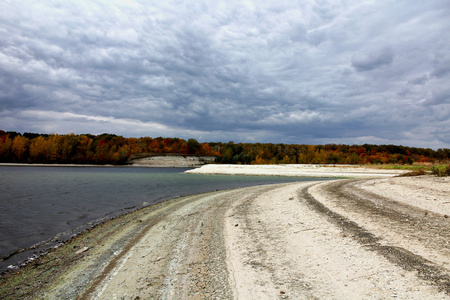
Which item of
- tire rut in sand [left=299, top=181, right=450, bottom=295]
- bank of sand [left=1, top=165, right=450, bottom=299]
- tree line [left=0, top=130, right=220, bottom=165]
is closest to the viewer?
bank of sand [left=1, top=165, right=450, bottom=299]

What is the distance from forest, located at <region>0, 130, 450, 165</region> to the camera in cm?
10888

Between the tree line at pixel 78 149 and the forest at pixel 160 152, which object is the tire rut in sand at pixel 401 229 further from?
the tree line at pixel 78 149

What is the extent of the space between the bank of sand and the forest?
105 m

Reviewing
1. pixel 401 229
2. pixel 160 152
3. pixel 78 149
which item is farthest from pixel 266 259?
pixel 160 152

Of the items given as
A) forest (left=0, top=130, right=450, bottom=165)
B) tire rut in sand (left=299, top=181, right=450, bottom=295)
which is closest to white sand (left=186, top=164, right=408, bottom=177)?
tire rut in sand (left=299, top=181, right=450, bottom=295)

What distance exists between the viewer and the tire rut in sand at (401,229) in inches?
169

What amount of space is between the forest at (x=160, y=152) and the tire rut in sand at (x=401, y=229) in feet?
332

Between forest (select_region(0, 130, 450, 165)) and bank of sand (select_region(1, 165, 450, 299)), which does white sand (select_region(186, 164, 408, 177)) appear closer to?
bank of sand (select_region(1, 165, 450, 299))

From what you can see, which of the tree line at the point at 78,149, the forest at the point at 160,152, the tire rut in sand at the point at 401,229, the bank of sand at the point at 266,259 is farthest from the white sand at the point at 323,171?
the tree line at the point at 78,149

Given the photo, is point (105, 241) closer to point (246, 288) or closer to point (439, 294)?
point (246, 288)

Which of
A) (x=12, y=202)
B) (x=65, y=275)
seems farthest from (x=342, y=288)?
(x=12, y=202)

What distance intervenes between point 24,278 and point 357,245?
8.17 meters

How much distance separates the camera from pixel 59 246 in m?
8.21

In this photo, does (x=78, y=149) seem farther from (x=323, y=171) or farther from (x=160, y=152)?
(x=323, y=171)
